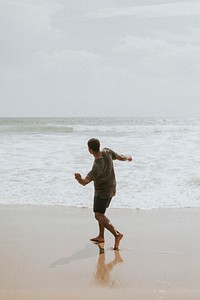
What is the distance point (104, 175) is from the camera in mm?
5020

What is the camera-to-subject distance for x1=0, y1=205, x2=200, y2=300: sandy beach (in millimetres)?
3656

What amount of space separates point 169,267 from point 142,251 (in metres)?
0.60

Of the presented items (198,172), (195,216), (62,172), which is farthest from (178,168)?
(195,216)

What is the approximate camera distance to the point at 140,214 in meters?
6.61

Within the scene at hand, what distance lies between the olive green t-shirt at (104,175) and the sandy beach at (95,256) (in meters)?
0.64

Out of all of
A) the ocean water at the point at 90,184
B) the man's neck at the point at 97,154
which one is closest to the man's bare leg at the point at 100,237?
the man's neck at the point at 97,154

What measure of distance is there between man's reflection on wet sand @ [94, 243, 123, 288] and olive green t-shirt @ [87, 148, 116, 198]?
652 mm

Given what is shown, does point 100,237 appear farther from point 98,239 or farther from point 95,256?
point 95,256

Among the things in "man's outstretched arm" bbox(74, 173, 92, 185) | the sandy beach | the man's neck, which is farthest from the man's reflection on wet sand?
the man's neck

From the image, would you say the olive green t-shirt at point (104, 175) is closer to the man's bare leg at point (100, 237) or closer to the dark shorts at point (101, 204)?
the dark shorts at point (101, 204)

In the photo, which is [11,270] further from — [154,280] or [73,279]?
[154,280]

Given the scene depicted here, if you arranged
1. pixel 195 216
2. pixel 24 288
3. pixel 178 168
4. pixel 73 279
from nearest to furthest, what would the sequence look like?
pixel 24 288 < pixel 73 279 < pixel 195 216 < pixel 178 168

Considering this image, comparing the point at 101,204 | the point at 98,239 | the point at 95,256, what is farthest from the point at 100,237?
the point at 95,256

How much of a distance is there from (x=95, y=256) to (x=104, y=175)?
36.3 inches
